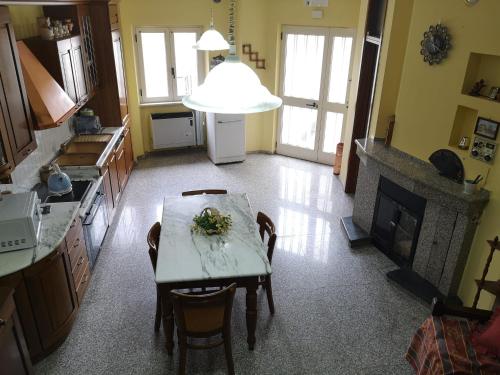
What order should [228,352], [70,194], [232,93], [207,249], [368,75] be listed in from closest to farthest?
1. [232,93]
2. [228,352]
3. [207,249]
4. [70,194]
5. [368,75]

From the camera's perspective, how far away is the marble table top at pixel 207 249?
2.90 metres

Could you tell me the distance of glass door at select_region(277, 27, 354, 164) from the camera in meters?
6.25

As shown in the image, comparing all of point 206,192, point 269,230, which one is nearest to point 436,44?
point 269,230

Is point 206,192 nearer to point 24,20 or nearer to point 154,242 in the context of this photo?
point 154,242

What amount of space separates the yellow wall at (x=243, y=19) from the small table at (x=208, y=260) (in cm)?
374

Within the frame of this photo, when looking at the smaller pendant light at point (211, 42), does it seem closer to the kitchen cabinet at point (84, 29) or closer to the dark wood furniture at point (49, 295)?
the kitchen cabinet at point (84, 29)

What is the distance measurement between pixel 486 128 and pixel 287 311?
2.30 meters

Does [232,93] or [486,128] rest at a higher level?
[232,93]

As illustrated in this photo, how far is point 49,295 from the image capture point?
303 centimetres

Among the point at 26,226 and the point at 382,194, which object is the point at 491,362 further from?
the point at 26,226

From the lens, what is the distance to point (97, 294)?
3846 millimetres

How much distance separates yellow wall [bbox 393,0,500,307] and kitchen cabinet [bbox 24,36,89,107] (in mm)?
3438

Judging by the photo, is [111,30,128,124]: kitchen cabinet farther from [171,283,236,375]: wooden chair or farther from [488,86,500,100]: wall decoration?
[488,86,500,100]: wall decoration

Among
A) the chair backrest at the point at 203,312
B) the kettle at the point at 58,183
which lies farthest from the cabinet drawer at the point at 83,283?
the chair backrest at the point at 203,312
